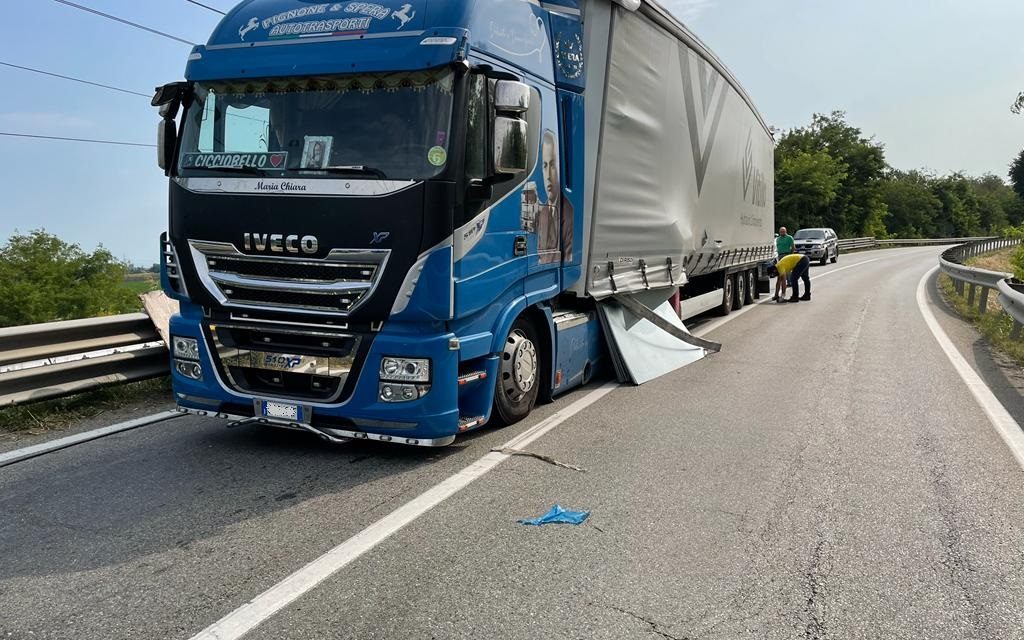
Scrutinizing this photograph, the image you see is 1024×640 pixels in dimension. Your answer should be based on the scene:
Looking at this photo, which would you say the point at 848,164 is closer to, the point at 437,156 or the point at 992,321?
the point at 992,321

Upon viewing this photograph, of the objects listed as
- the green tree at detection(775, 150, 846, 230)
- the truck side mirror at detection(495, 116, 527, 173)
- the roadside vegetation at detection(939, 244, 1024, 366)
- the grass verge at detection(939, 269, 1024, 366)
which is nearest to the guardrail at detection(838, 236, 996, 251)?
the green tree at detection(775, 150, 846, 230)

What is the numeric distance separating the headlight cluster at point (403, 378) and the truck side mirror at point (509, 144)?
139cm

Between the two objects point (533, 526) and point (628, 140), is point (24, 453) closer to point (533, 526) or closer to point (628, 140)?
point (533, 526)

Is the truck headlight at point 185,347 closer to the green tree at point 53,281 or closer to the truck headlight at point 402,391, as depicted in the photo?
the truck headlight at point 402,391

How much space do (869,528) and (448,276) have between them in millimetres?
2833

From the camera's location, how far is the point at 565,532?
13.1ft

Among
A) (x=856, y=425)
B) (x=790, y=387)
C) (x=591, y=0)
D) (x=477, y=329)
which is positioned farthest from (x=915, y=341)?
(x=477, y=329)

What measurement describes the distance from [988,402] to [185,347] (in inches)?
283

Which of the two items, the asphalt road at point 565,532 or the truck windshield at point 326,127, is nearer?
the asphalt road at point 565,532

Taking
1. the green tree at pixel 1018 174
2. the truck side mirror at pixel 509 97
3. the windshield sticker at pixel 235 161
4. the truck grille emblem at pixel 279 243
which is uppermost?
the green tree at pixel 1018 174

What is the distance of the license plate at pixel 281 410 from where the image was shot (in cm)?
502

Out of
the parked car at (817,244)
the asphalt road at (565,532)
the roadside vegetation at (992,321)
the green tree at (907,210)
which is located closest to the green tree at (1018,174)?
the green tree at (907,210)

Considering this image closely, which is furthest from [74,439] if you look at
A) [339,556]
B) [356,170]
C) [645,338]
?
[645,338]

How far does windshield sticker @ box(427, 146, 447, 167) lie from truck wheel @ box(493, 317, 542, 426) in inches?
61.8
